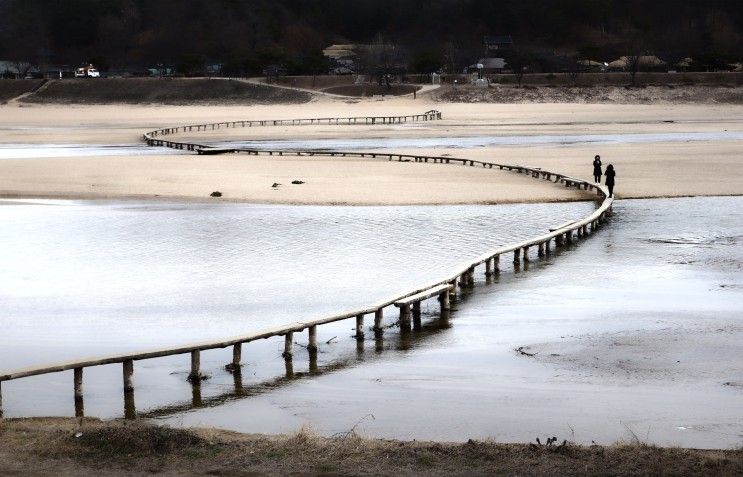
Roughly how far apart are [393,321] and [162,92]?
102m

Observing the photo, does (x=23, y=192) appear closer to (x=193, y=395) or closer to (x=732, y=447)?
(x=193, y=395)

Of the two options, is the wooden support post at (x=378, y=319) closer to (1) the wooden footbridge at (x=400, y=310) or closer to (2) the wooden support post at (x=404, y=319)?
(1) the wooden footbridge at (x=400, y=310)

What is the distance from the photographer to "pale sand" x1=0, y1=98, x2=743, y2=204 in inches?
1462

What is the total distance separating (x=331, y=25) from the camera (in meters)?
192

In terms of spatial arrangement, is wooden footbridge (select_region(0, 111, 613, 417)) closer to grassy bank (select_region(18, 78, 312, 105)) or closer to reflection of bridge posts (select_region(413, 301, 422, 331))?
reflection of bridge posts (select_region(413, 301, 422, 331))

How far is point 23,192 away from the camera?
3809 cm

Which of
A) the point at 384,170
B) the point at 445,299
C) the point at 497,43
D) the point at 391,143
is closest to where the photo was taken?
the point at 445,299

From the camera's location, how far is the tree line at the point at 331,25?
570 ft

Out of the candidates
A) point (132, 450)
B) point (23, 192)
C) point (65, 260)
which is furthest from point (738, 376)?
point (23, 192)

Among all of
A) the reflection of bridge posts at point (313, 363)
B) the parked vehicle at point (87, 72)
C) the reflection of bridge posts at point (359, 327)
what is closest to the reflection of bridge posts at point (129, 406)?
the reflection of bridge posts at point (313, 363)

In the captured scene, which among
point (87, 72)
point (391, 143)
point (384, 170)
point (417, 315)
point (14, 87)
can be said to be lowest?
point (417, 315)

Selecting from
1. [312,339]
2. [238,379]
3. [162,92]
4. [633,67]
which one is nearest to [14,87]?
[162,92]

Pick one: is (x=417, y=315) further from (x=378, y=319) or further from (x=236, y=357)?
(x=236, y=357)

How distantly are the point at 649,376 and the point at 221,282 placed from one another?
31.6 ft
